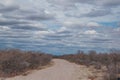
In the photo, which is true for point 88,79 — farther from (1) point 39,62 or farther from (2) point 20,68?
(1) point 39,62

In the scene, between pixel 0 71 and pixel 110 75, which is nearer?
pixel 110 75

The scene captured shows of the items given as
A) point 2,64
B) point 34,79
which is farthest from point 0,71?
point 34,79

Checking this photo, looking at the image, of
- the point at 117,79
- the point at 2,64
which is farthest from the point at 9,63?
the point at 117,79

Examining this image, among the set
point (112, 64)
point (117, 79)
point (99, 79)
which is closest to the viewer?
point (117, 79)

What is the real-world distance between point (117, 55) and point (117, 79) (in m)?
6.43

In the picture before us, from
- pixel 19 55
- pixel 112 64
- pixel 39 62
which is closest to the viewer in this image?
pixel 112 64

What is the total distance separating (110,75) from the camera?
29875 millimetres

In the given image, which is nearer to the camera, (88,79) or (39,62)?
(88,79)

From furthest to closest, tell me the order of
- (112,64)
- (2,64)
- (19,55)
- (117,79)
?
(19,55) → (2,64) → (112,64) → (117,79)

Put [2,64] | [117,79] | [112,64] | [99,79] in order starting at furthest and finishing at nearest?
1. [2,64]
2. [112,64]
3. [99,79]
4. [117,79]

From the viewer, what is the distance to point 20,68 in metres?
40.0

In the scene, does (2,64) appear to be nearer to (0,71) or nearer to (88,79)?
A: (0,71)

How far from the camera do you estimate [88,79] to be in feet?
101

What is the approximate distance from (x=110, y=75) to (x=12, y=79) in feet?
28.1
